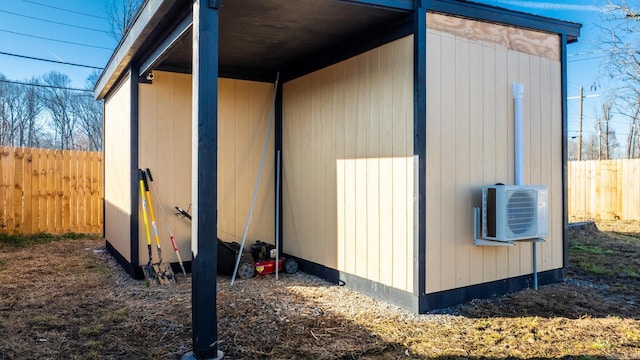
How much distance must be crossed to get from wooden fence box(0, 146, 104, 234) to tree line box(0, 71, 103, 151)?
30.7 feet

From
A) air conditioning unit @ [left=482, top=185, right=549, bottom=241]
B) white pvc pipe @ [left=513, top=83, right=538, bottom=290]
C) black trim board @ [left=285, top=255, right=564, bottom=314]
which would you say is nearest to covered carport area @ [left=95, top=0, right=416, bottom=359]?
black trim board @ [left=285, top=255, right=564, bottom=314]

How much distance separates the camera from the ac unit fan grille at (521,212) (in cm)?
379

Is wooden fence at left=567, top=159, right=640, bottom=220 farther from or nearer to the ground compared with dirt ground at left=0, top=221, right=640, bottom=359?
farther from the ground

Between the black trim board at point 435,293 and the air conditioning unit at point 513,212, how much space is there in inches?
20.7

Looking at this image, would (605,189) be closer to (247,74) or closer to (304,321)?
(247,74)

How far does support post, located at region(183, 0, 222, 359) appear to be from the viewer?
108 inches

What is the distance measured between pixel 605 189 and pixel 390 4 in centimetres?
965

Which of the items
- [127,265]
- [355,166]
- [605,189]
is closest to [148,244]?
[127,265]

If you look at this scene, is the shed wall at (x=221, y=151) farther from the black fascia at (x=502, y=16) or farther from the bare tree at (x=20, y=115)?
the bare tree at (x=20, y=115)

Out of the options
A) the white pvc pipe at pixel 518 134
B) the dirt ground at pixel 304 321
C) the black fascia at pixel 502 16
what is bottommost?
the dirt ground at pixel 304 321

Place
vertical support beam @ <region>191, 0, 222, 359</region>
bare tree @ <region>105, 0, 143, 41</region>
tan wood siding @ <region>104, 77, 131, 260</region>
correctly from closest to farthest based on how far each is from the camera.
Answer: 1. vertical support beam @ <region>191, 0, 222, 359</region>
2. tan wood siding @ <region>104, 77, 131, 260</region>
3. bare tree @ <region>105, 0, 143, 41</region>

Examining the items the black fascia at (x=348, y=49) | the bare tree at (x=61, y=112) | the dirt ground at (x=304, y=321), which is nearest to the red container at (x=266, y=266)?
the dirt ground at (x=304, y=321)

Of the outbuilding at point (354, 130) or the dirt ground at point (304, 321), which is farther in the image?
the outbuilding at point (354, 130)

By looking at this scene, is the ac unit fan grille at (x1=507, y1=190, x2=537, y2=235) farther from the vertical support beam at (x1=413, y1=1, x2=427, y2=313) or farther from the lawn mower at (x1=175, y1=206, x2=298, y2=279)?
the lawn mower at (x1=175, y1=206, x2=298, y2=279)
